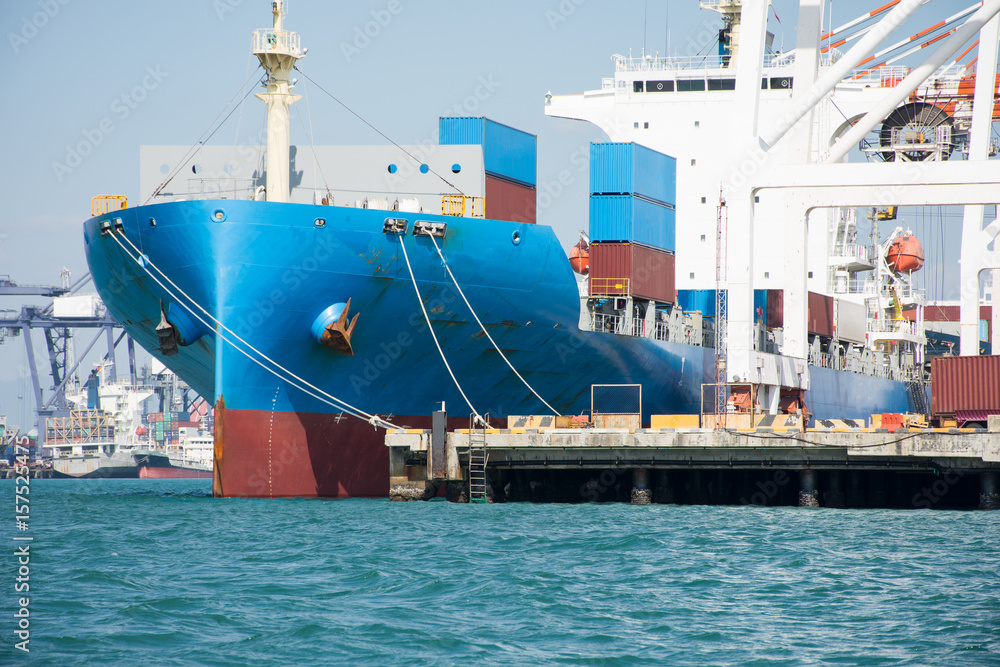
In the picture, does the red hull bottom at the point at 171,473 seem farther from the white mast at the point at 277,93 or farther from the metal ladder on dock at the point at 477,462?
the metal ladder on dock at the point at 477,462

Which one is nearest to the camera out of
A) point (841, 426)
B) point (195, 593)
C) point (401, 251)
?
point (195, 593)

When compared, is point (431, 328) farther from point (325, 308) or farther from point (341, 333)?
point (325, 308)

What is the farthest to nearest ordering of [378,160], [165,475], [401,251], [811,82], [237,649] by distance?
[165,475]
[811,82]
[378,160]
[401,251]
[237,649]

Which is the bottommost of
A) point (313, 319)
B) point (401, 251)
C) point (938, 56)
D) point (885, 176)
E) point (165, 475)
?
point (165, 475)

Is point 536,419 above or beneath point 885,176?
beneath

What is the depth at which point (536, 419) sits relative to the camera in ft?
80.3

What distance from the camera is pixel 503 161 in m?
27.9

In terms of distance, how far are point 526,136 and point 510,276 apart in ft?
16.0

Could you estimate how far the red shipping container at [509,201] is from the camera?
1075 inches

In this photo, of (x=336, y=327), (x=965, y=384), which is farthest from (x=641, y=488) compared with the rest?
(x=965, y=384)

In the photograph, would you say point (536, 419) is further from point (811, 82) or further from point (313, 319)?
point (811, 82)

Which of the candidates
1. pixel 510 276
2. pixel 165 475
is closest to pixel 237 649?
pixel 510 276

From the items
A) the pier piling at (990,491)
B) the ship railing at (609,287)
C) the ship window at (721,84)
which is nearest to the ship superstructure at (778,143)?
the ship window at (721,84)

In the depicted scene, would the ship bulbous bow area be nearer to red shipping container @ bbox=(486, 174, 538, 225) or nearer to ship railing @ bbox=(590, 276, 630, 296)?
red shipping container @ bbox=(486, 174, 538, 225)
